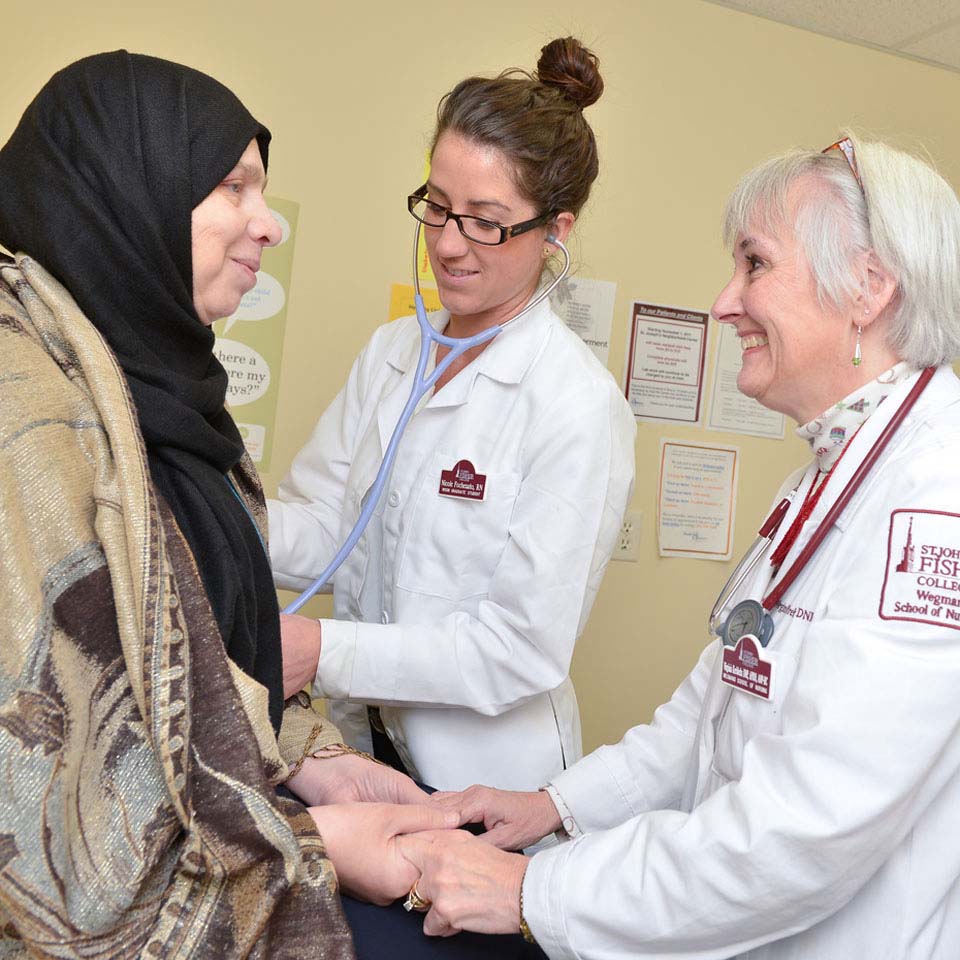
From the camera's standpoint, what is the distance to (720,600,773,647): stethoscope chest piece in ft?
3.81

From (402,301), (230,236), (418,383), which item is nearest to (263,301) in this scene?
(402,301)

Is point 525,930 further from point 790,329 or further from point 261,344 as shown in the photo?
point 261,344

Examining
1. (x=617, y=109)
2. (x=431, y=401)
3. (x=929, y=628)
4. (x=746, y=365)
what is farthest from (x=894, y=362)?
(x=617, y=109)

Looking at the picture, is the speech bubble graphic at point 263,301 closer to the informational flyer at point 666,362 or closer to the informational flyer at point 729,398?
the informational flyer at point 666,362

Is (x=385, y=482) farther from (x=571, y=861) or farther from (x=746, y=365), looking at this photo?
(x=571, y=861)

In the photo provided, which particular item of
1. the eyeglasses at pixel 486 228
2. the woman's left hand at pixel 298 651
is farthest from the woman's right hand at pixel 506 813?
the eyeglasses at pixel 486 228

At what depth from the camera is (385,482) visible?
1.74 m

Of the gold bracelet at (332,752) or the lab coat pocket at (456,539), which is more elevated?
the lab coat pocket at (456,539)

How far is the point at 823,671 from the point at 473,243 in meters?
0.93

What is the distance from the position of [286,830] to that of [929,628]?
62 centimetres

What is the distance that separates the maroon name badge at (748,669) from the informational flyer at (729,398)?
1.76m

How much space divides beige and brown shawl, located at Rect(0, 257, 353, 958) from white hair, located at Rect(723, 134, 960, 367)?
0.80 metres

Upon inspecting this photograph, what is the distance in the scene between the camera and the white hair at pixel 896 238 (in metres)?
1.18

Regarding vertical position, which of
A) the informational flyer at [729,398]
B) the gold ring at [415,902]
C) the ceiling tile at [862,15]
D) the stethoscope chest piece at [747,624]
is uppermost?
the ceiling tile at [862,15]
